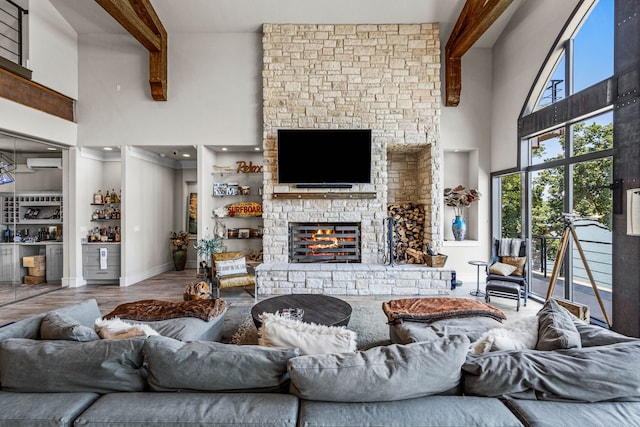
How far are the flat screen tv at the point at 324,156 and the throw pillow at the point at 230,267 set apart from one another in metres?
1.52

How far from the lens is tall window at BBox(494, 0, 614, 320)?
3.66 meters

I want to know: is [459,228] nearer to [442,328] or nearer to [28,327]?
[442,328]

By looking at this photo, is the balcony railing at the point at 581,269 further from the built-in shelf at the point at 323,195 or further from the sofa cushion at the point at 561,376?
the sofa cushion at the point at 561,376

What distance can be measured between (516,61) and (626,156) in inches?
108

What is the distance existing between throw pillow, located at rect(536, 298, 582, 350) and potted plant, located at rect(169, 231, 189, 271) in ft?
21.9

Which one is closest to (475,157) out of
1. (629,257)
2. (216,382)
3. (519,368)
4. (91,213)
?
(629,257)

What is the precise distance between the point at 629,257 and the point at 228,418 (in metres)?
4.08

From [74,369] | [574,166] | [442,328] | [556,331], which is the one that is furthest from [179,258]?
[574,166]

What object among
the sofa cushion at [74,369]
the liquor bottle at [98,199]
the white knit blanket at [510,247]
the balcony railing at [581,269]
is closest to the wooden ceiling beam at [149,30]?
the liquor bottle at [98,199]

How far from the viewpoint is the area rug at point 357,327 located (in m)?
3.26

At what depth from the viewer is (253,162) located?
623 cm

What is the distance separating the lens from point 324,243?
216 inches

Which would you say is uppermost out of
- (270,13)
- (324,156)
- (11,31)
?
(270,13)

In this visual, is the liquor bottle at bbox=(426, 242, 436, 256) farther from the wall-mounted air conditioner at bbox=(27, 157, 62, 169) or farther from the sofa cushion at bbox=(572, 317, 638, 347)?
the wall-mounted air conditioner at bbox=(27, 157, 62, 169)
